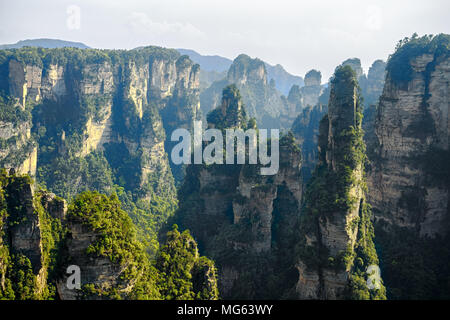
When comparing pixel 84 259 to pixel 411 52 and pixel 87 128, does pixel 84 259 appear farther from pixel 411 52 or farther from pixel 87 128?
pixel 87 128

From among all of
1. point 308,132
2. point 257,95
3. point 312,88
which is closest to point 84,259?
point 308,132

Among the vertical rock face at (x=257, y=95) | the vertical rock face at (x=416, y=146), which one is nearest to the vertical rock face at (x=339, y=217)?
the vertical rock face at (x=416, y=146)

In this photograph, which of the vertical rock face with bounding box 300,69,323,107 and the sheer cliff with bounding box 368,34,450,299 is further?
the vertical rock face with bounding box 300,69,323,107

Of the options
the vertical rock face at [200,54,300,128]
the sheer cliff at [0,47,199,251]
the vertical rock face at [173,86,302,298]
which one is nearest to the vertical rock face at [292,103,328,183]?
the vertical rock face at [173,86,302,298]

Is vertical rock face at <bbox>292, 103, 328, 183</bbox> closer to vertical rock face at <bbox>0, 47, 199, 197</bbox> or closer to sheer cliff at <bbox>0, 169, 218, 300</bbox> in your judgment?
vertical rock face at <bbox>0, 47, 199, 197</bbox>

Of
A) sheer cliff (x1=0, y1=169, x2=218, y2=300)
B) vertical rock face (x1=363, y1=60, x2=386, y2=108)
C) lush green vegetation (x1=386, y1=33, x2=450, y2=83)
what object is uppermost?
vertical rock face (x1=363, y1=60, x2=386, y2=108)
